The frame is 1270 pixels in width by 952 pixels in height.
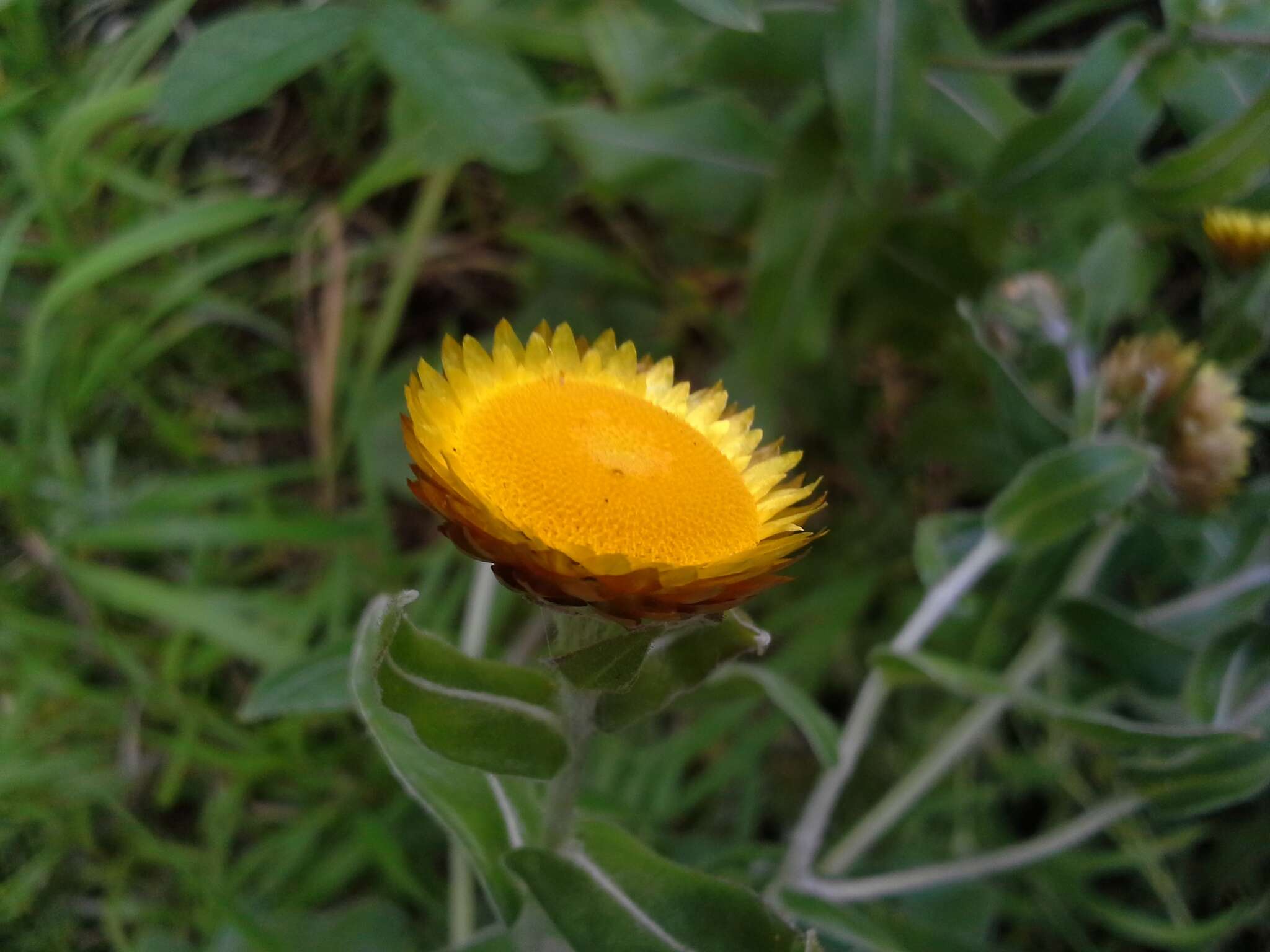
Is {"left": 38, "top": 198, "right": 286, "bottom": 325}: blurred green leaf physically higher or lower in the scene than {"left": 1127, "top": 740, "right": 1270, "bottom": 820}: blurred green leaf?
higher

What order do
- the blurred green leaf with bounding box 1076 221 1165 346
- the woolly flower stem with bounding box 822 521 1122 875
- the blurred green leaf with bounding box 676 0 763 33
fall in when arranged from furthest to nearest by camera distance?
the blurred green leaf with bounding box 1076 221 1165 346 → the woolly flower stem with bounding box 822 521 1122 875 → the blurred green leaf with bounding box 676 0 763 33

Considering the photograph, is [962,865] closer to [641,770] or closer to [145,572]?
[641,770]

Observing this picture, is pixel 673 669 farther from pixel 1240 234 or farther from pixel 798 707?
pixel 1240 234

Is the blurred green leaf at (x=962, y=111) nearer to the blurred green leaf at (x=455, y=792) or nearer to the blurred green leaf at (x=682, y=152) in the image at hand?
the blurred green leaf at (x=682, y=152)

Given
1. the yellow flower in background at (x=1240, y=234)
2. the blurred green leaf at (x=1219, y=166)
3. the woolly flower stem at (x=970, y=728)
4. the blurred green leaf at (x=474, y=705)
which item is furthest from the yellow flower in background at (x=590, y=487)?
the yellow flower in background at (x=1240, y=234)

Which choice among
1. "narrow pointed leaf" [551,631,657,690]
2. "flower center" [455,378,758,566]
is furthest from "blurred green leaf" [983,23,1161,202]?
"narrow pointed leaf" [551,631,657,690]

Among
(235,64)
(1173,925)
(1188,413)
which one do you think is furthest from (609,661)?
(1173,925)

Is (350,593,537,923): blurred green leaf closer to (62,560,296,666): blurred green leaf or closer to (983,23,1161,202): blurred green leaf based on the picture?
(62,560,296,666): blurred green leaf

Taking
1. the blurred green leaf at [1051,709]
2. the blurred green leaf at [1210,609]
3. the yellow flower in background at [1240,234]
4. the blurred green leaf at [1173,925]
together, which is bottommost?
the blurred green leaf at [1173,925]
